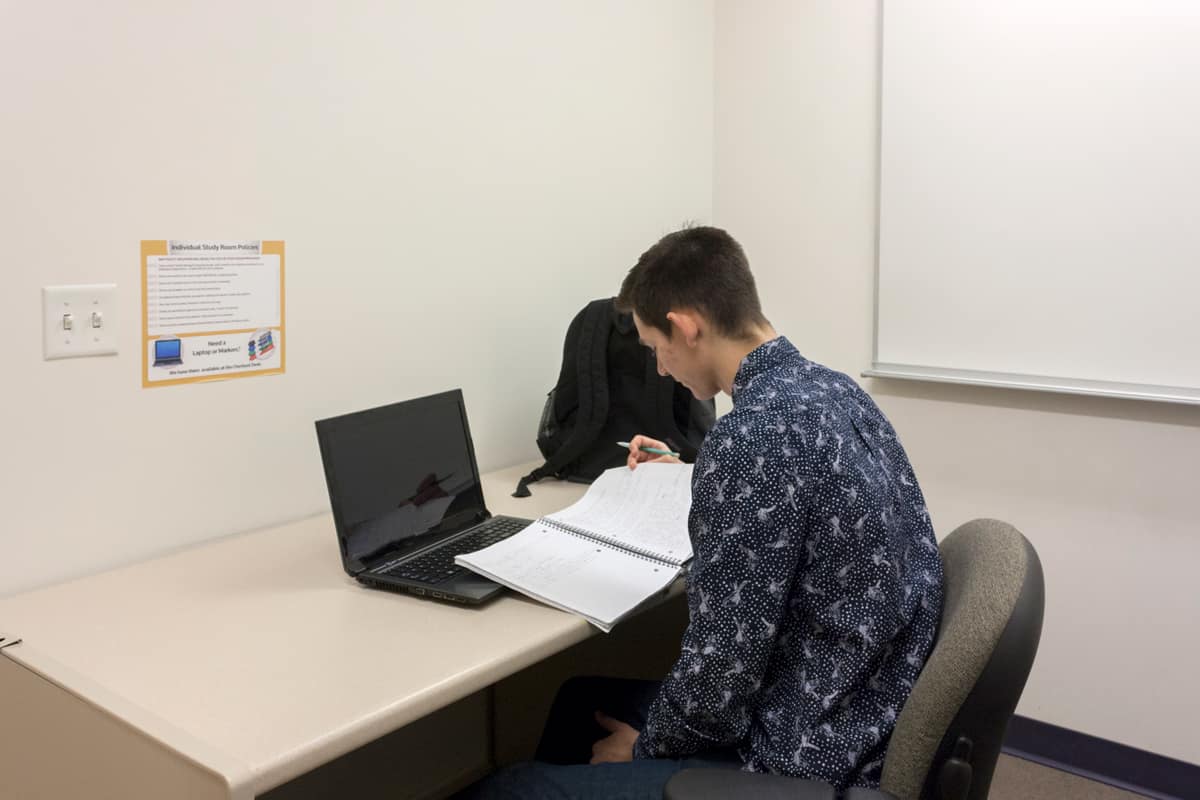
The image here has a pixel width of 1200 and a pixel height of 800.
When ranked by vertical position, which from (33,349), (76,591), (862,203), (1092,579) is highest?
(862,203)

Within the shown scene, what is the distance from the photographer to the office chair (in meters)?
1.00

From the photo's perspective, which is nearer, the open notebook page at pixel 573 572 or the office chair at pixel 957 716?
the office chair at pixel 957 716

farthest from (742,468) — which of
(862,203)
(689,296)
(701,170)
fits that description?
(701,170)

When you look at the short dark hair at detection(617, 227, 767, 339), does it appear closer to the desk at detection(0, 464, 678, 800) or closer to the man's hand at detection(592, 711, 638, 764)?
the desk at detection(0, 464, 678, 800)

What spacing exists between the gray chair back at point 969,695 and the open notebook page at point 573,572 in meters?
0.44

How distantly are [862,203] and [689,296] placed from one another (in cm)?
132

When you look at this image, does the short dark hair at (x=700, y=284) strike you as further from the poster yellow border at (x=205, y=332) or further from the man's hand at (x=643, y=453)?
the poster yellow border at (x=205, y=332)

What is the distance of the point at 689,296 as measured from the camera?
1.37 m

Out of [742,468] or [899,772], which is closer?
[899,772]

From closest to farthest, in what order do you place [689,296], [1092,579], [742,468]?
1. [742,468]
2. [689,296]
3. [1092,579]

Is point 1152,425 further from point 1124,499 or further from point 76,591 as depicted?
point 76,591

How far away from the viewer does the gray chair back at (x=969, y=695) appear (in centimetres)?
100

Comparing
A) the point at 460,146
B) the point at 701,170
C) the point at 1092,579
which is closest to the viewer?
the point at 460,146

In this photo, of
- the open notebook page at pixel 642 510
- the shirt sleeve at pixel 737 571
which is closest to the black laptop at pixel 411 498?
the open notebook page at pixel 642 510
